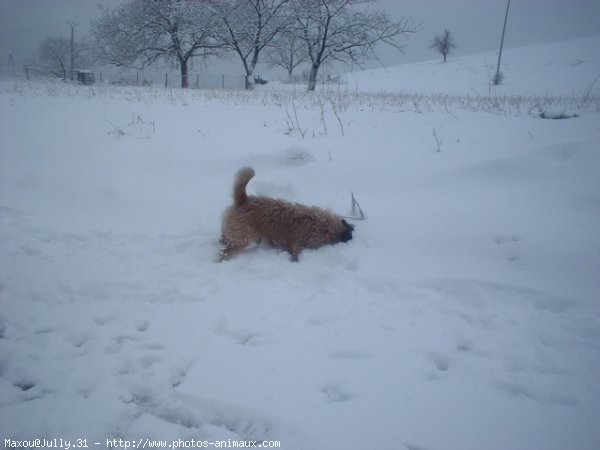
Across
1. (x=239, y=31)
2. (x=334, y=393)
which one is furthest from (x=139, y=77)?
(x=334, y=393)

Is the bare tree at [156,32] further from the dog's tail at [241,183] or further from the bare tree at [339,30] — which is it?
the dog's tail at [241,183]

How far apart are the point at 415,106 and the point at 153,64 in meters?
22.5

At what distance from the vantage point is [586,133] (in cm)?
605

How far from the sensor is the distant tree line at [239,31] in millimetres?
19641

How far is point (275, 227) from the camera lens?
445 cm

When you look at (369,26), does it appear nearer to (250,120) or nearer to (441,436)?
(250,120)

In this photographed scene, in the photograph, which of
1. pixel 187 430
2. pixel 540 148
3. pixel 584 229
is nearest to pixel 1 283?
pixel 187 430

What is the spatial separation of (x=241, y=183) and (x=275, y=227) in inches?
28.6

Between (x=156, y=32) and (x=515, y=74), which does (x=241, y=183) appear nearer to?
(x=156, y=32)

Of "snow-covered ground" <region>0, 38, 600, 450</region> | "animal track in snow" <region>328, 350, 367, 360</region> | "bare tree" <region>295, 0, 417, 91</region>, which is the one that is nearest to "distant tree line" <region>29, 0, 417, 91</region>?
"bare tree" <region>295, 0, 417, 91</region>

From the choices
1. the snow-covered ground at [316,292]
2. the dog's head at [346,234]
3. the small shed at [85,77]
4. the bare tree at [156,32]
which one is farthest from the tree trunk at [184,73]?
the dog's head at [346,234]

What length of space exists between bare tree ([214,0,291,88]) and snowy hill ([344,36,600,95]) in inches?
292

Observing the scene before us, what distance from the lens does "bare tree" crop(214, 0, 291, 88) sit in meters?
20.3

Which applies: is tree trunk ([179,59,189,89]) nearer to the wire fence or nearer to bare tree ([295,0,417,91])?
the wire fence
